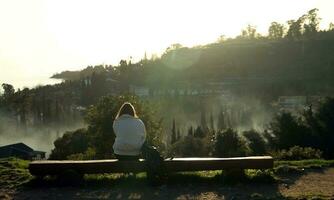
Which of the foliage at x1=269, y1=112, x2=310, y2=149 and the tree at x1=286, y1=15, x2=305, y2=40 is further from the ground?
the tree at x1=286, y1=15, x2=305, y2=40

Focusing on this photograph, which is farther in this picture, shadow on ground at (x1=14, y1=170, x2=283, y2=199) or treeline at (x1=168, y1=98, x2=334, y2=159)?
treeline at (x1=168, y1=98, x2=334, y2=159)

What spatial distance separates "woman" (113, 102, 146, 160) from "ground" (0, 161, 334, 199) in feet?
1.68

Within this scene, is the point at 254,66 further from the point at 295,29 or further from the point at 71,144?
the point at 71,144

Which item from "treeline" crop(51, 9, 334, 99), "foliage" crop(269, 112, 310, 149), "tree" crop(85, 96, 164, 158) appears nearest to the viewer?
"tree" crop(85, 96, 164, 158)

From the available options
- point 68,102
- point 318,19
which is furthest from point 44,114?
point 318,19

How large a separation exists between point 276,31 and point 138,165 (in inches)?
7398

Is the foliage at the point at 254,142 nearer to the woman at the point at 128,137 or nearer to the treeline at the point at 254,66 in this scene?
the woman at the point at 128,137

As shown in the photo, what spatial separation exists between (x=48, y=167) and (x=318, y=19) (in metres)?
175

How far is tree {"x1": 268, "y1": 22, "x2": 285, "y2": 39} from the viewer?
18957 cm

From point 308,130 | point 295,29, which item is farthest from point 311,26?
point 308,130

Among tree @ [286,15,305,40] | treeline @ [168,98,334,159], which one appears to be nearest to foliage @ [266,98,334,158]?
treeline @ [168,98,334,159]

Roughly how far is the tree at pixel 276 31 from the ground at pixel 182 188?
183 meters

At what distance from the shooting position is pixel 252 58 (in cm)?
17725

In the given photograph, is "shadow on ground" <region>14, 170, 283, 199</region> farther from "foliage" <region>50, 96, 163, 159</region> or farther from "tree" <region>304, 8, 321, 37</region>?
"tree" <region>304, 8, 321, 37</region>
